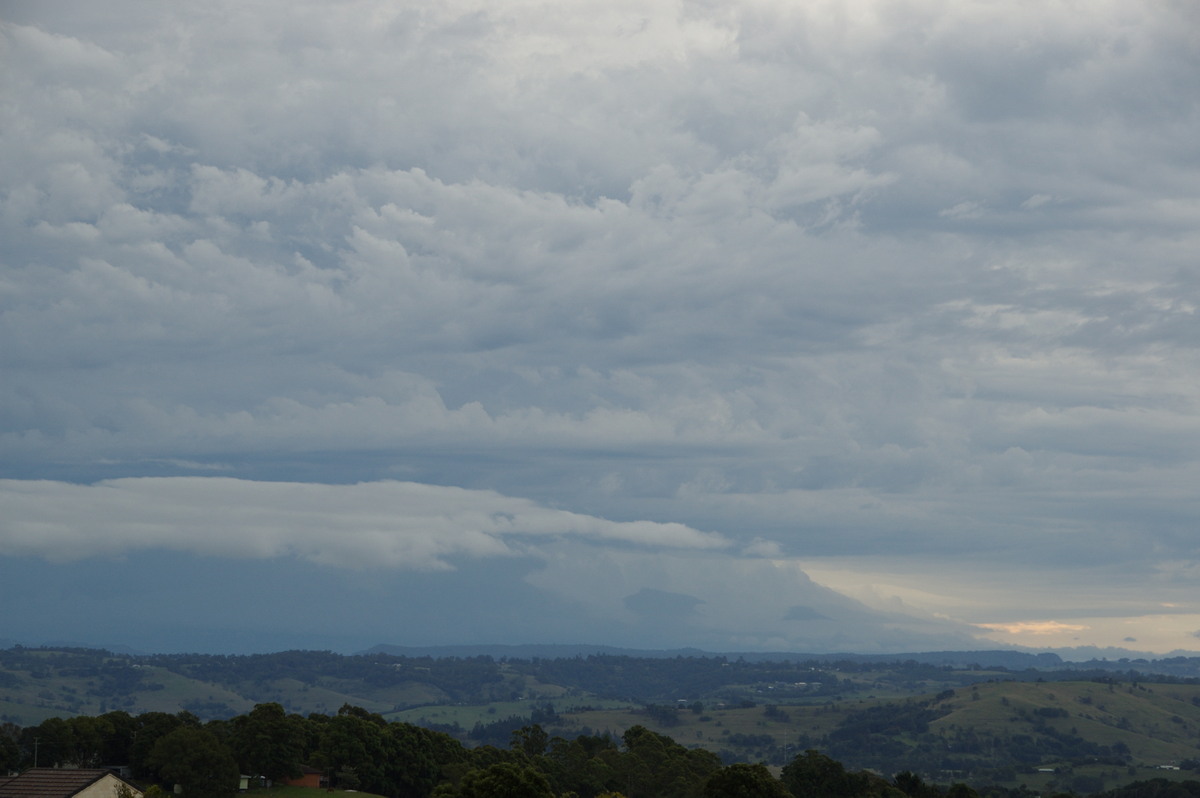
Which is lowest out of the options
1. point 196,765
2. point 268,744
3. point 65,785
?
point 196,765

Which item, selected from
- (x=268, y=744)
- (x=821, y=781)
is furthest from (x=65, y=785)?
(x=821, y=781)

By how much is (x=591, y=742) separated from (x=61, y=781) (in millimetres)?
79861

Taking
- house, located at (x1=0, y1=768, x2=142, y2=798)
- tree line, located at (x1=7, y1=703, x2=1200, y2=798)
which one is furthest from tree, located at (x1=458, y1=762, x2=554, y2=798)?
tree line, located at (x1=7, y1=703, x2=1200, y2=798)

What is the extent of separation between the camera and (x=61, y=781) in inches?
4286

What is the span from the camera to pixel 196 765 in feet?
416

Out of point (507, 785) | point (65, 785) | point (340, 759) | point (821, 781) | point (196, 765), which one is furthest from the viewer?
point (821, 781)

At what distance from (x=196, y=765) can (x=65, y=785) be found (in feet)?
65.5

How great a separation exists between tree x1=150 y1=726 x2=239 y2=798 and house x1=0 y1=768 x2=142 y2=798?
645 inches

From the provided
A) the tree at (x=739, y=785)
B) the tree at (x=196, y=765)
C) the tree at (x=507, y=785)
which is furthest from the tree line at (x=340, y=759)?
the tree at (x=507, y=785)

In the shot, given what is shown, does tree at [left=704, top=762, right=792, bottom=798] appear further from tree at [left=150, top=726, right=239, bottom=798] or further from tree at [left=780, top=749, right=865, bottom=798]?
tree at [left=150, top=726, right=239, bottom=798]

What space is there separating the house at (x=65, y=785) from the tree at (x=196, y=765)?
1638 cm

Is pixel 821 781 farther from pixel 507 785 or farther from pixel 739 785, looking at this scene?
pixel 507 785

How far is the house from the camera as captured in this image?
107 metres

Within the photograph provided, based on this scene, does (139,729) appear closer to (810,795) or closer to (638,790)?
→ (638,790)
